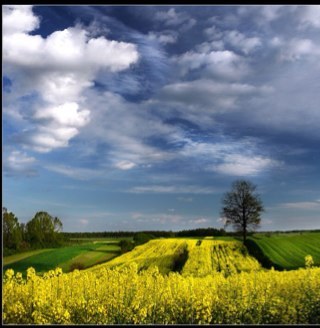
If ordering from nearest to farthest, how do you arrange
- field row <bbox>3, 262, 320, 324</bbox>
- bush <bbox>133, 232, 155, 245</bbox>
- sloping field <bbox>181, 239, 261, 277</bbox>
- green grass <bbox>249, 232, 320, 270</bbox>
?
field row <bbox>3, 262, 320, 324</bbox> → sloping field <bbox>181, 239, 261, 277</bbox> → green grass <bbox>249, 232, 320, 270</bbox> → bush <bbox>133, 232, 155, 245</bbox>

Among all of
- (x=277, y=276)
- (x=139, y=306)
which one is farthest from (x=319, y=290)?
(x=139, y=306)

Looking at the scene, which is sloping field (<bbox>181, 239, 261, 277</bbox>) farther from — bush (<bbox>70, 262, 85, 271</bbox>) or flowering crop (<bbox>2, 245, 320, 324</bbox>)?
flowering crop (<bbox>2, 245, 320, 324</bbox>)

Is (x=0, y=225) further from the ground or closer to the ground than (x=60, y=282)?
further from the ground

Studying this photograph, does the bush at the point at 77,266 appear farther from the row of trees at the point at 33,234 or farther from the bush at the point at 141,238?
the bush at the point at 141,238

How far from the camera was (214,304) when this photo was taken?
9.35 m

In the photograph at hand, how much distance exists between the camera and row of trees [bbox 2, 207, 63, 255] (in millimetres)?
18344

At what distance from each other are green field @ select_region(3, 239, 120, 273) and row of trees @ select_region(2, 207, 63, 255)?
90 centimetres

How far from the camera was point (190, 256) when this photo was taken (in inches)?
1145

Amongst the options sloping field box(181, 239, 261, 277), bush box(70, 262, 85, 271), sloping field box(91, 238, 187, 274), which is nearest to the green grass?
sloping field box(181, 239, 261, 277)

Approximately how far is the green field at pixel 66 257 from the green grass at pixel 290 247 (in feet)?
36.3

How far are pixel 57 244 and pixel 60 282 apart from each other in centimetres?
1217

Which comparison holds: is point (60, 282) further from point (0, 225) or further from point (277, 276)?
point (277, 276)
